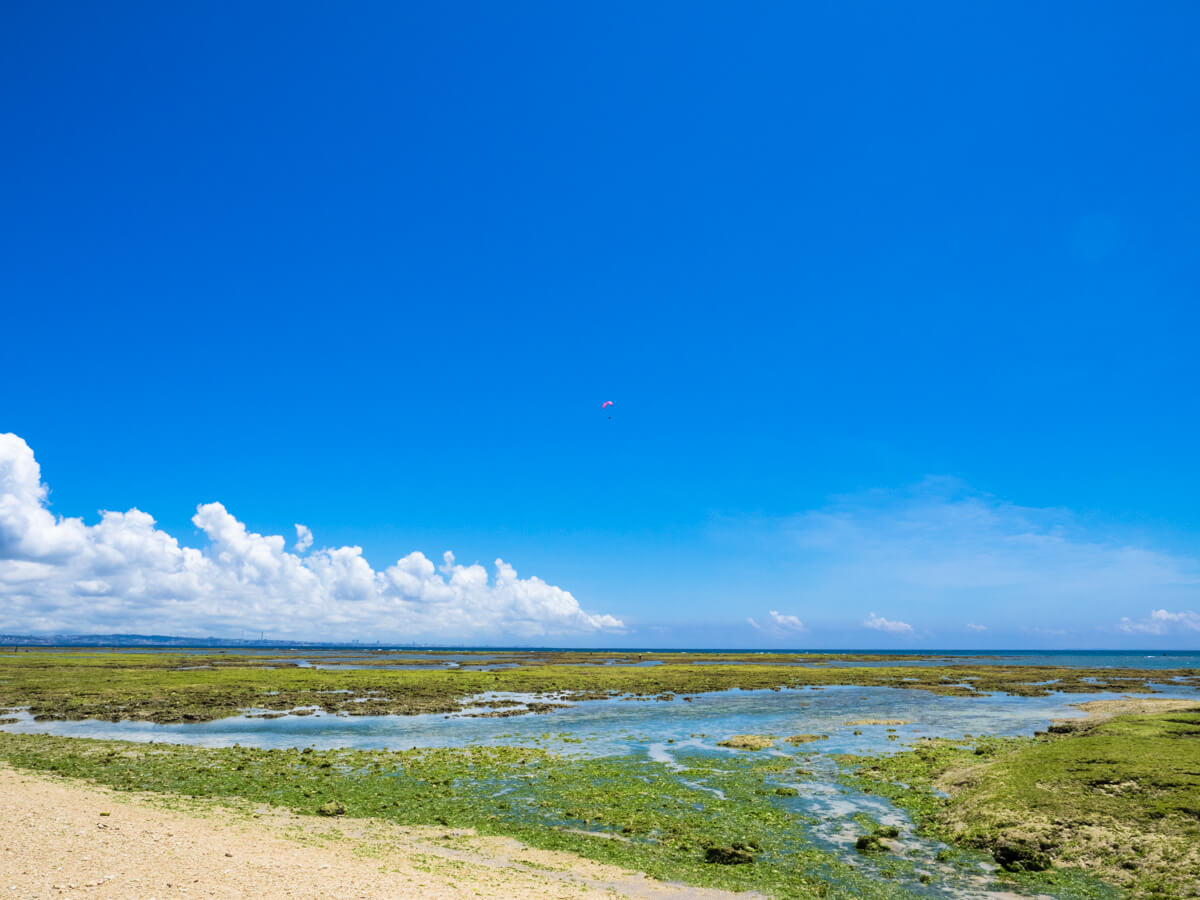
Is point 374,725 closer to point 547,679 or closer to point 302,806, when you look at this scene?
point 302,806

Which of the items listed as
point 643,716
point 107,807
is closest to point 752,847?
point 107,807

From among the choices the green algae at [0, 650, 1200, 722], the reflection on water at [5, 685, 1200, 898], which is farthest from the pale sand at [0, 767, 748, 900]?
the green algae at [0, 650, 1200, 722]

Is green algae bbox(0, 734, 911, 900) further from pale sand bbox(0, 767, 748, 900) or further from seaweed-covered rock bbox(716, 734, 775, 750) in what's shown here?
seaweed-covered rock bbox(716, 734, 775, 750)

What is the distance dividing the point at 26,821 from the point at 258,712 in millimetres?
39733

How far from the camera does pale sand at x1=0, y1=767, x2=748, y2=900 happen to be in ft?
55.3

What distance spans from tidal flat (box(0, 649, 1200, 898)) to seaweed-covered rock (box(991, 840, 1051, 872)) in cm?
8

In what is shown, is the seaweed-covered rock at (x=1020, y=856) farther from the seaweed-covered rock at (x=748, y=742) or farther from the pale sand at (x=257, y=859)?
the seaweed-covered rock at (x=748, y=742)

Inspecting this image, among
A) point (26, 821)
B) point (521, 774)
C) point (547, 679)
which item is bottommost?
point (547, 679)

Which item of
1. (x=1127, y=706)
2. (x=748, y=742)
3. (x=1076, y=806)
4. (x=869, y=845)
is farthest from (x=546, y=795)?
(x=1127, y=706)

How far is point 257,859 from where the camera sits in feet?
62.8

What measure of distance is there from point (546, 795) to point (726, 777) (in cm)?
982

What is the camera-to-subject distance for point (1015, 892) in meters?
19.8

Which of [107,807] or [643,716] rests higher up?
[107,807]

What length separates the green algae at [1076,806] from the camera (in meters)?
20.6
